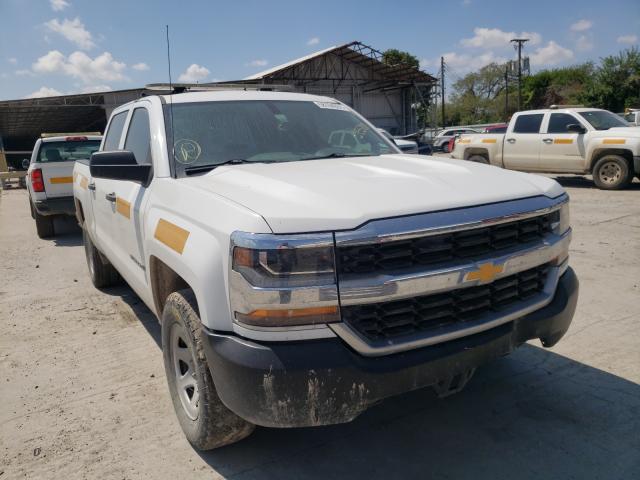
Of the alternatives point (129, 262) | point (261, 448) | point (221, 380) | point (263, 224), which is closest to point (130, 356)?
point (129, 262)

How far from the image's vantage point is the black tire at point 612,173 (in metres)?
11.4

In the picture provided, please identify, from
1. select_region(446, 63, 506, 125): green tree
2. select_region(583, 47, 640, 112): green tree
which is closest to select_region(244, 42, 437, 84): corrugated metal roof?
select_region(583, 47, 640, 112): green tree

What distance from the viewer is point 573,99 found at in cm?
4859

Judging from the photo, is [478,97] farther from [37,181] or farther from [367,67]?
[37,181]

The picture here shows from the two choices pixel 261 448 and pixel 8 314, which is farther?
pixel 8 314

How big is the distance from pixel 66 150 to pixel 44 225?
144 cm

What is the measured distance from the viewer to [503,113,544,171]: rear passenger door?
41.8 feet

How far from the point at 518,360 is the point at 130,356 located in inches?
113

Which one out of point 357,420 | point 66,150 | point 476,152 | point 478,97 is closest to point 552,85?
point 478,97

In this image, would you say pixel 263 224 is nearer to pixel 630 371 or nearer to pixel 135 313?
pixel 630 371

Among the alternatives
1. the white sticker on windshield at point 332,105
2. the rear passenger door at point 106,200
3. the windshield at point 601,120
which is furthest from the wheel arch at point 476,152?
the rear passenger door at point 106,200

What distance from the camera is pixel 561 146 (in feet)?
40.1

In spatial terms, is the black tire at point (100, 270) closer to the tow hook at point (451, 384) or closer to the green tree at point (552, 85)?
the tow hook at point (451, 384)

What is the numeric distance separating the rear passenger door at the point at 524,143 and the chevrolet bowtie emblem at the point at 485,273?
11.4m
